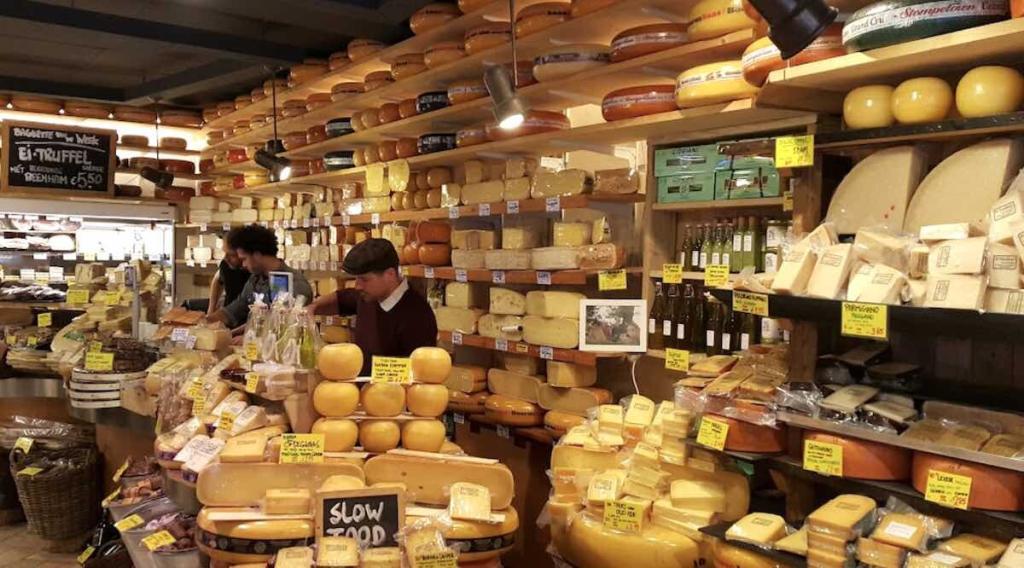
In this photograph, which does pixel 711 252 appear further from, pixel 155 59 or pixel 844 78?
pixel 155 59

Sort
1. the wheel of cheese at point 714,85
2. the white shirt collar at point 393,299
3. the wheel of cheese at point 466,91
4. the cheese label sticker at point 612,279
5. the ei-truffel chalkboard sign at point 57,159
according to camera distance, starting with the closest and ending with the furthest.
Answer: the wheel of cheese at point 714,85
the cheese label sticker at point 612,279
the white shirt collar at point 393,299
the wheel of cheese at point 466,91
the ei-truffel chalkboard sign at point 57,159

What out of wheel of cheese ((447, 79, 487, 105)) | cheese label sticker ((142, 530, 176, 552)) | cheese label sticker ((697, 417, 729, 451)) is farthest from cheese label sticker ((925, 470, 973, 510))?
wheel of cheese ((447, 79, 487, 105))

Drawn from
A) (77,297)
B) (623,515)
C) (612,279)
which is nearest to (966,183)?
(623,515)

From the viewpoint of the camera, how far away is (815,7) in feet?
6.78

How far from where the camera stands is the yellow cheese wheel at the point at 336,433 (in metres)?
2.72

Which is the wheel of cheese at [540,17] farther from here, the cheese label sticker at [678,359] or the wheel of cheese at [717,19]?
the cheese label sticker at [678,359]

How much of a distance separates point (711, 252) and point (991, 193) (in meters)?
1.51

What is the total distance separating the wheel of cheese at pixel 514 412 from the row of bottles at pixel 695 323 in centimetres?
79

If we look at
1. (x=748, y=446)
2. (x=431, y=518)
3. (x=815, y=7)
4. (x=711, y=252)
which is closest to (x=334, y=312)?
(x=711, y=252)

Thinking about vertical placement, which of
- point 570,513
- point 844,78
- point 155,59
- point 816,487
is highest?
point 155,59

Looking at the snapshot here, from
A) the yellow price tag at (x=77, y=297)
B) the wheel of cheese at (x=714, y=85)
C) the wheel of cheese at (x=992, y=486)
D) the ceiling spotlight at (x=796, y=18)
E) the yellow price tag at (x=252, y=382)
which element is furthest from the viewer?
the yellow price tag at (x=77, y=297)

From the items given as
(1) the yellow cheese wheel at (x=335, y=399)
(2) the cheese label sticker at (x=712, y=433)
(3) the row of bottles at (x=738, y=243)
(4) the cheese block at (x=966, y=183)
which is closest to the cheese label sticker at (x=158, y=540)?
(1) the yellow cheese wheel at (x=335, y=399)

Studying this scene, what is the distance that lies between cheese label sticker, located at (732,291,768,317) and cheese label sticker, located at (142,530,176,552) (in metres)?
2.05

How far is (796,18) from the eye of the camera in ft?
6.79
